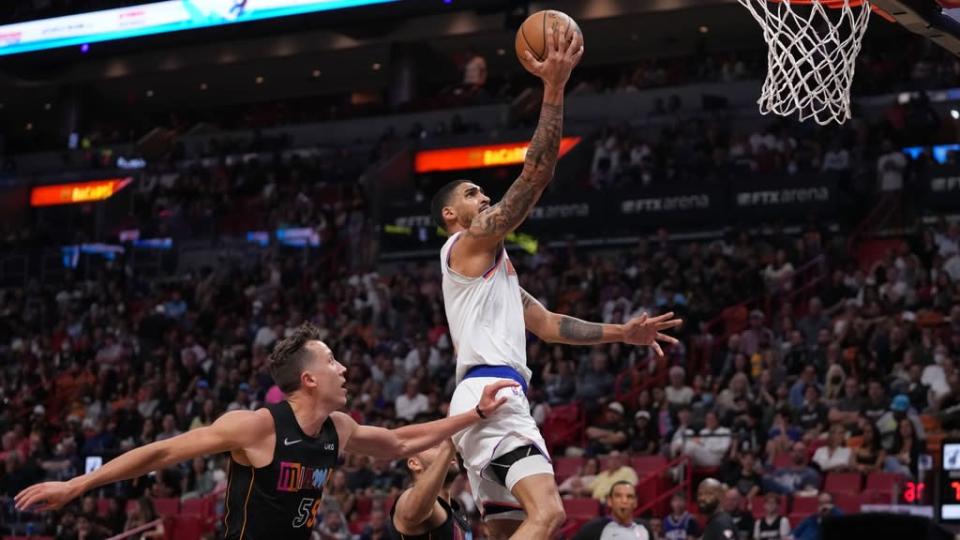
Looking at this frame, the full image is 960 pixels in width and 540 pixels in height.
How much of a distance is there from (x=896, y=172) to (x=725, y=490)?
376 inches

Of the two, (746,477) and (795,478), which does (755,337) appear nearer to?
(746,477)

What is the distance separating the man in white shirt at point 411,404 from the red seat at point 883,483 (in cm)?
668

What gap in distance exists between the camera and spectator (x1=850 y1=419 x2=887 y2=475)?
14188 millimetres

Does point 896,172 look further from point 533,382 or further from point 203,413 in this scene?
point 203,413

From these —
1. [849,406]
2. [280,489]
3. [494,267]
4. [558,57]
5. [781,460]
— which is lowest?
[781,460]

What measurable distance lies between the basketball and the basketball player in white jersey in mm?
36

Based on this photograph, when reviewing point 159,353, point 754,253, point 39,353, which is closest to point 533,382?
point 754,253

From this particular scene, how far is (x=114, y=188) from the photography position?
108 ft

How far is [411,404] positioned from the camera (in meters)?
18.8

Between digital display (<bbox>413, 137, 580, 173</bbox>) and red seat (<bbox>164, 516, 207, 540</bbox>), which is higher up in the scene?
digital display (<bbox>413, 137, 580, 173</bbox>)

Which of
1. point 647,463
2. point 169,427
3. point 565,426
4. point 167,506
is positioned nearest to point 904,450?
point 647,463

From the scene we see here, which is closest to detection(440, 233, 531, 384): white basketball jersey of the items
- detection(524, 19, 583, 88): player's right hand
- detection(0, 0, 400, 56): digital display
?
detection(524, 19, 583, 88): player's right hand

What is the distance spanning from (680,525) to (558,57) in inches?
309

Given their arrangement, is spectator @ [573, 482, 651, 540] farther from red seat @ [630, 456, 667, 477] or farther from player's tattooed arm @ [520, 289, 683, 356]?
red seat @ [630, 456, 667, 477]
